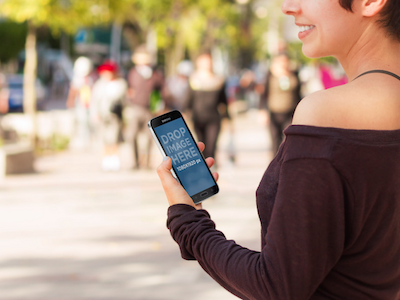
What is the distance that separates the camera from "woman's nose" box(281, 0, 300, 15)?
1396 millimetres

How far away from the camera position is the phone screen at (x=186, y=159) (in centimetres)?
173

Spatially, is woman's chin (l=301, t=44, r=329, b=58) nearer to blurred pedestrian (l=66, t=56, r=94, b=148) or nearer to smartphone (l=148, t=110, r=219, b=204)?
smartphone (l=148, t=110, r=219, b=204)

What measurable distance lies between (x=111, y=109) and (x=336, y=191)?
10322mm

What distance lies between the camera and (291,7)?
141 cm

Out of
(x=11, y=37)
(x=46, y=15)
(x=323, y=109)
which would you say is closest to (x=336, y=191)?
(x=323, y=109)

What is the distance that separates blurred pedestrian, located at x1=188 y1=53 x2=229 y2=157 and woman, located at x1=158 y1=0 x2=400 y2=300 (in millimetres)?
7638

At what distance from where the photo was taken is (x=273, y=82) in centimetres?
997

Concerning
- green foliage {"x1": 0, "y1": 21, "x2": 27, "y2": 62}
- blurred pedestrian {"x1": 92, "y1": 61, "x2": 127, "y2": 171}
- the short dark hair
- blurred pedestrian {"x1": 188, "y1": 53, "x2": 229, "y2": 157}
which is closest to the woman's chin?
the short dark hair

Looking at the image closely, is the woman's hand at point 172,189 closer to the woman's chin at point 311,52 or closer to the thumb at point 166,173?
the thumb at point 166,173

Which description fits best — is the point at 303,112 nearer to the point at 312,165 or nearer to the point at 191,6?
the point at 312,165

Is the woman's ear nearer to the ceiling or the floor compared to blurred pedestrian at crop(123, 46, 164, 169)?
nearer to the floor

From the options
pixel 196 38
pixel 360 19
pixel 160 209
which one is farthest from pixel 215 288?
pixel 196 38

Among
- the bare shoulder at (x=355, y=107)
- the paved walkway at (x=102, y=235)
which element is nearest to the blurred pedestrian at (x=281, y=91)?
the paved walkway at (x=102, y=235)

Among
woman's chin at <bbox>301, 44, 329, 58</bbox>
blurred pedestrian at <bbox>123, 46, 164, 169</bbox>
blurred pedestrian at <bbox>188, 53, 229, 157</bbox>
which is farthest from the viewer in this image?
blurred pedestrian at <bbox>123, 46, 164, 169</bbox>
